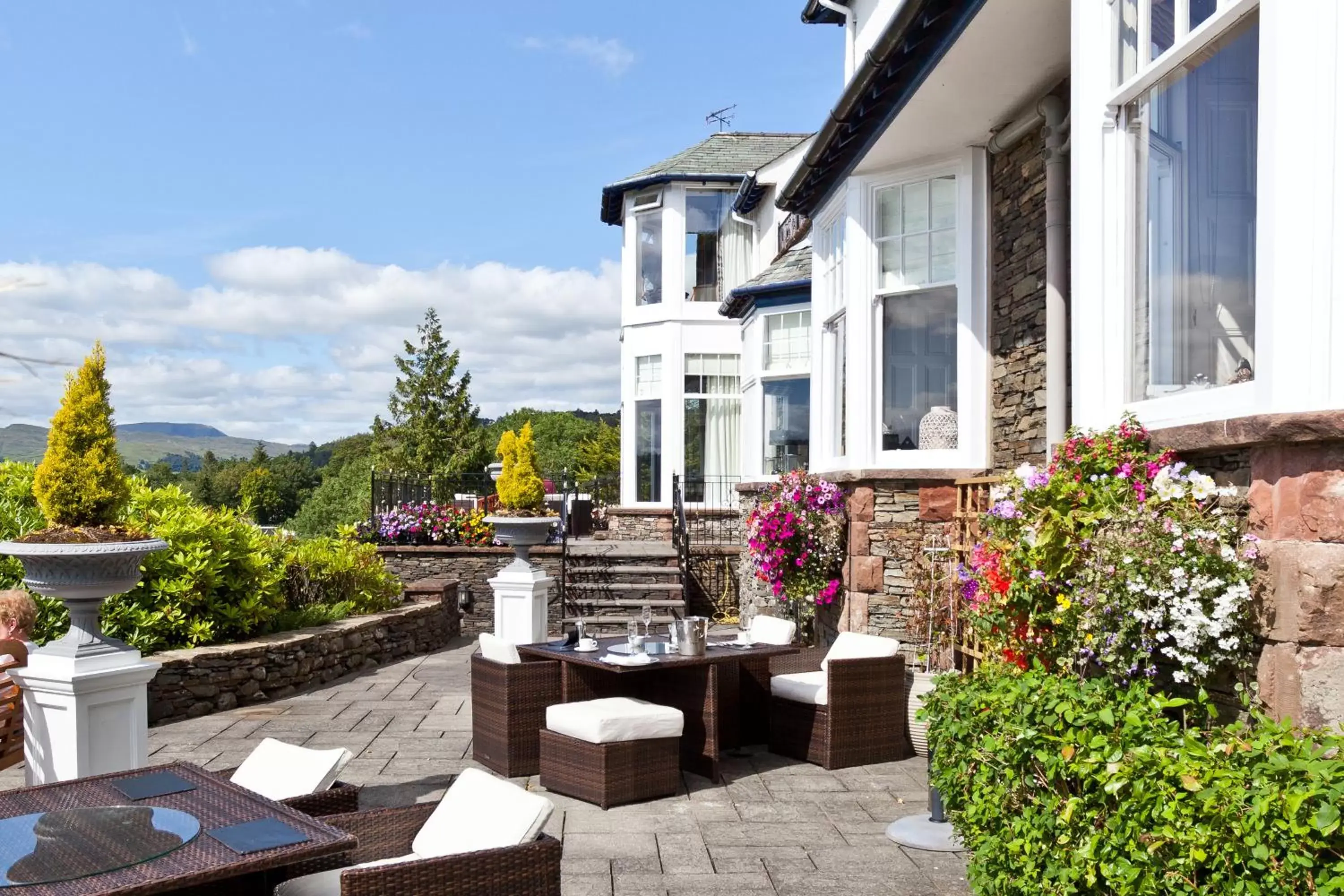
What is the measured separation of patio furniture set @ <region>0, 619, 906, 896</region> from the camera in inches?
116

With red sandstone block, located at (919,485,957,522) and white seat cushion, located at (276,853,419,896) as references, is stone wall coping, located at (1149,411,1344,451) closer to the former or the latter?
white seat cushion, located at (276,853,419,896)

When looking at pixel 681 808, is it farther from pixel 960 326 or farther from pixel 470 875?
pixel 960 326

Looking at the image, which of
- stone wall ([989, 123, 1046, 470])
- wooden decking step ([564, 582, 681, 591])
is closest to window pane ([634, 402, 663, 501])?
wooden decking step ([564, 582, 681, 591])

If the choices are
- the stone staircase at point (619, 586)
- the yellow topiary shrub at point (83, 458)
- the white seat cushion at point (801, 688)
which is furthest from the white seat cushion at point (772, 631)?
the stone staircase at point (619, 586)

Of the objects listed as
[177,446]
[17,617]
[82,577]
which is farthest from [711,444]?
[177,446]

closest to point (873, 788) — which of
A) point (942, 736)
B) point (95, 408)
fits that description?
point (942, 736)

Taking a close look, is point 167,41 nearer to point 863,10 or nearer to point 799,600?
point 863,10

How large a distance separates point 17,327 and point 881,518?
18.8 ft

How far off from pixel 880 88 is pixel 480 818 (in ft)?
18.4

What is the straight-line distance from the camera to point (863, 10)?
10430 mm

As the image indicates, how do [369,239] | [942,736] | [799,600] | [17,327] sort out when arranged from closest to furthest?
[942,736] < [17,327] < [799,600] < [369,239]

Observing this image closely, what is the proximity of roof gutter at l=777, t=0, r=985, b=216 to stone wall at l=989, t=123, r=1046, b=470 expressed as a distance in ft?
3.07

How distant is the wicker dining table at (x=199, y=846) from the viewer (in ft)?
8.85

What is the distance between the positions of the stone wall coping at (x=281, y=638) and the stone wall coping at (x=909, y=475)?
16.2ft
